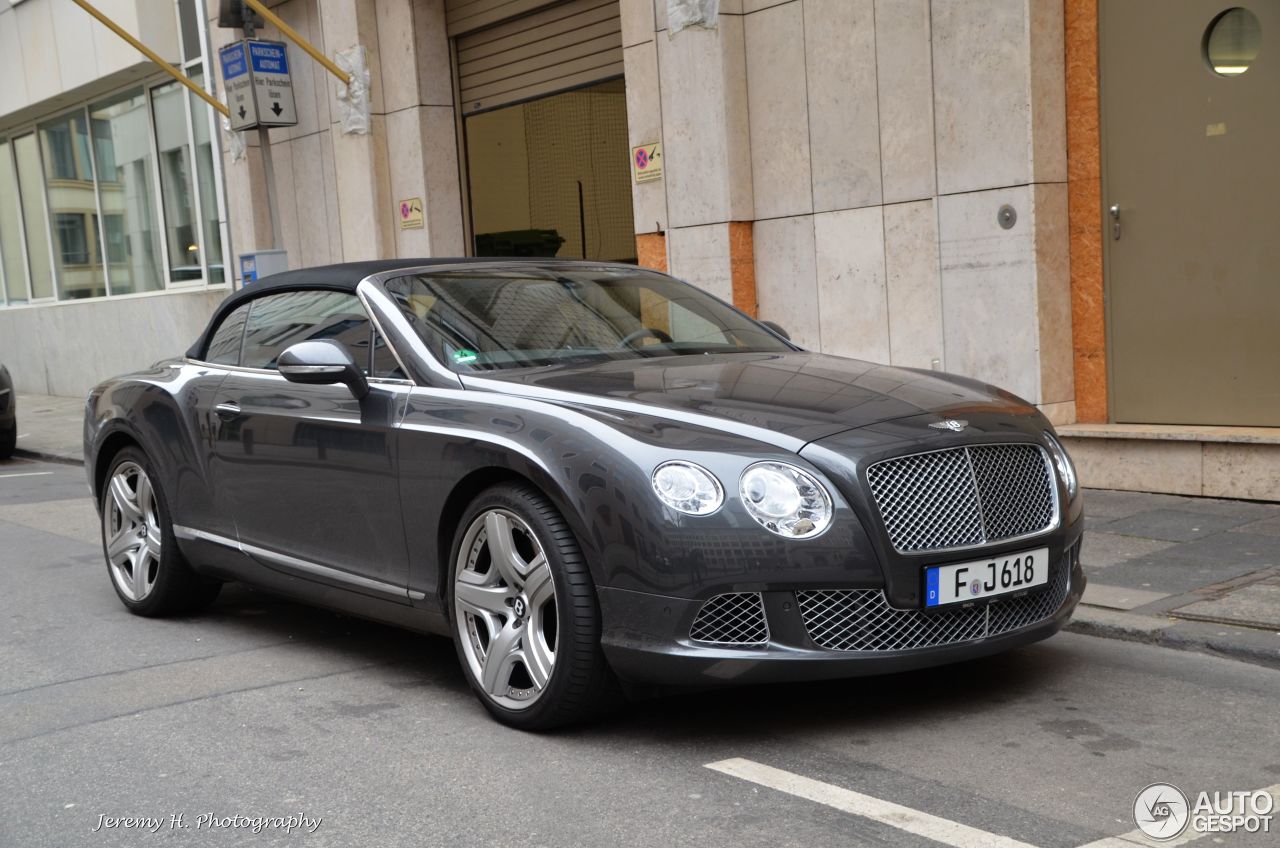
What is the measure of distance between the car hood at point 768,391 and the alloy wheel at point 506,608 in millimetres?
481

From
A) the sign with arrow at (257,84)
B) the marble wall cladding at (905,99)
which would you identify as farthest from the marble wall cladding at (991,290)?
the sign with arrow at (257,84)

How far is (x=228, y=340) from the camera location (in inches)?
250

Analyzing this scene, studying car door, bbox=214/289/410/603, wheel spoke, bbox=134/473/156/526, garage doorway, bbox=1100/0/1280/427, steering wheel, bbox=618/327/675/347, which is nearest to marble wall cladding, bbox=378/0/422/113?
garage doorway, bbox=1100/0/1280/427

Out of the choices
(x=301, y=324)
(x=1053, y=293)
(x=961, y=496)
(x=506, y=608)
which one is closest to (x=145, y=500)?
(x=301, y=324)

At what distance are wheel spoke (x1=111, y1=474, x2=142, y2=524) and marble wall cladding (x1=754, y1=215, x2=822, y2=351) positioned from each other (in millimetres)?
5722

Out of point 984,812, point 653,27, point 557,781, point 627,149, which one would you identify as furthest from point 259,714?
point 627,149

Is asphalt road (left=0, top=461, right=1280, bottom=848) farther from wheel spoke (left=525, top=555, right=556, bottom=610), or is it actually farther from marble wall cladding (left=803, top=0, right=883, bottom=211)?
marble wall cladding (left=803, top=0, right=883, bottom=211)

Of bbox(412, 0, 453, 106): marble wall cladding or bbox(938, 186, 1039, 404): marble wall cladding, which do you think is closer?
bbox(938, 186, 1039, 404): marble wall cladding

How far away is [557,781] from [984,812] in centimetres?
117

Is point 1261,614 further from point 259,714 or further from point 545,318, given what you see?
point 259,714

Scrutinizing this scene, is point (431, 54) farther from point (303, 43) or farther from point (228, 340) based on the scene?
point (228, 340)

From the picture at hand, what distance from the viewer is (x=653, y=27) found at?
12.0 m

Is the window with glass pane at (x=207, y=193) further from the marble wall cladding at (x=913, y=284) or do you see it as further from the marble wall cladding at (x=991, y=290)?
the marble wall cladding at (x=991, y=290)

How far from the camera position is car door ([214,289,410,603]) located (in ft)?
16.5
